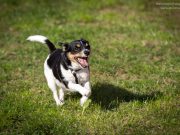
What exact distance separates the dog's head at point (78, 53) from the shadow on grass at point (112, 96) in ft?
3.01

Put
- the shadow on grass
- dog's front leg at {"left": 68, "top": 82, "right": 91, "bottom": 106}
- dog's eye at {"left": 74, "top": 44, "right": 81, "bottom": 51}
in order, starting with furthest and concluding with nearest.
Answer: the shadow on grass → dog's front leg at {"left": 68, "top": 82, "right": 91, "bottom": 106} → dog's eye at {"left": 74, "top": 44, "right": 81, "bottom": 51}

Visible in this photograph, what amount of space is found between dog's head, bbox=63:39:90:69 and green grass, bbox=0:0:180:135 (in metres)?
0.78

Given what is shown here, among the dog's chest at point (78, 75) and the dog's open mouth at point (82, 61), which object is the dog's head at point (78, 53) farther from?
the dog's chest at point (78, 75)

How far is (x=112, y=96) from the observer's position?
891 centimetres

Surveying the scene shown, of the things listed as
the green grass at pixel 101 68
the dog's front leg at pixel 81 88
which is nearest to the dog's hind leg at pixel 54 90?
the green grass at pixel 101 68

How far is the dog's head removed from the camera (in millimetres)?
7669

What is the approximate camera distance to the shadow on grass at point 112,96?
8469 millimetres

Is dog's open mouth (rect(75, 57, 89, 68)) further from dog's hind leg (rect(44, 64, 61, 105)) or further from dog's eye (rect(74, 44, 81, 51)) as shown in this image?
dog's hind leg (rect(44, 64, 61, 105))

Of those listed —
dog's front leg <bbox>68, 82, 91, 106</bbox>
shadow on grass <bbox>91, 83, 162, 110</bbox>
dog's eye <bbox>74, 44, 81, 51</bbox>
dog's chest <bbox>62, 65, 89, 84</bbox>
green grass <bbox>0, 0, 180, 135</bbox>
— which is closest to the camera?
green grass <bbox>0, 0, 180, 135</bbox>

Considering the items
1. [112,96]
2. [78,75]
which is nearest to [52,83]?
[78,75]

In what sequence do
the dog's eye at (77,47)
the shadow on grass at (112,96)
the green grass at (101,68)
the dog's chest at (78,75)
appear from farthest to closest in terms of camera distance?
the shadow on grass at (112,96), the dog's chest at (78,75), the dog's eye at (77,47), the green grass at (101,68)

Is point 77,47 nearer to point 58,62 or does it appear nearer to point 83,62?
point 83,62

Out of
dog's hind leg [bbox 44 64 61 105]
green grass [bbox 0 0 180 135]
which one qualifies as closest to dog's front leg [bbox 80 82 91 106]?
green grass [bbox 0 0 180 135]

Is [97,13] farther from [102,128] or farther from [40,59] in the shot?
[102,128]
